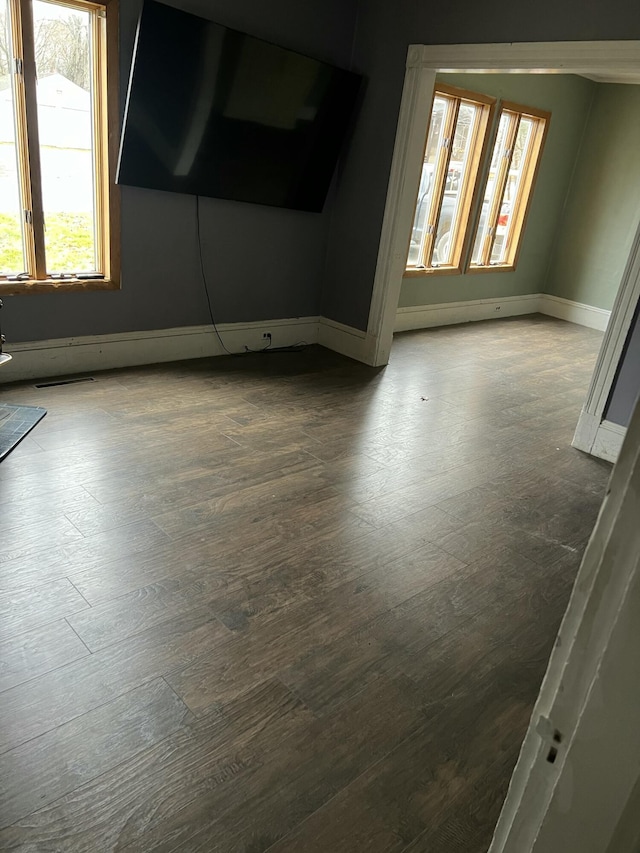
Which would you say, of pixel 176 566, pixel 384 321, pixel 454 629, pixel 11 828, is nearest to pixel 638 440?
pixel 11 828

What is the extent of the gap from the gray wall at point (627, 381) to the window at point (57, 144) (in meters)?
3.09

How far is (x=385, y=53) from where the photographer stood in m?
4.27

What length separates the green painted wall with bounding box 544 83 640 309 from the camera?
6680 mm

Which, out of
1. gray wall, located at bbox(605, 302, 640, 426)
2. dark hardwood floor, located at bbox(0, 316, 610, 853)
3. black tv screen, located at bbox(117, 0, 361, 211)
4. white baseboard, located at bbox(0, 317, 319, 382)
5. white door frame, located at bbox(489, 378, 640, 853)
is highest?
black tv screen, located at bbox(117, 0, 361, 211)

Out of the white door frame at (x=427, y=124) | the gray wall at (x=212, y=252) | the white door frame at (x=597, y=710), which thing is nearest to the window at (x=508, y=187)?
the white door frame at (x=427, y=124)

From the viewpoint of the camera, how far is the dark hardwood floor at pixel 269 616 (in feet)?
4.81

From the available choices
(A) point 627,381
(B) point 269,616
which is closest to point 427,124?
(A) point 627,381

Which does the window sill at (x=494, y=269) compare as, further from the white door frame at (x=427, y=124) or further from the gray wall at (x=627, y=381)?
the gray wall at (x=627, y=381)

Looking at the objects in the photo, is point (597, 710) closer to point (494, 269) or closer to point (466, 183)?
point (466, 183)

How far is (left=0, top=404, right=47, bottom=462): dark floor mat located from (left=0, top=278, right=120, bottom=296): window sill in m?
0.69

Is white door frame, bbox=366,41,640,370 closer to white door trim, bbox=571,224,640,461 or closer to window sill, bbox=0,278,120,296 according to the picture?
white door trim, bbox=571,224,640,461

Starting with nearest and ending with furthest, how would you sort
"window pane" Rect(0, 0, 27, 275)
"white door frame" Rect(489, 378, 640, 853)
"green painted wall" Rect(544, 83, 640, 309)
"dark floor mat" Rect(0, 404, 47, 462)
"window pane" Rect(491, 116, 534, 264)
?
"white door frame" Rect(489, 378, 640, 853) → "dark floor mat" Rect(0, 404, 47, 462) → "window pane" Rect(0, 0, 27, 275) → "window pane" Rect(491, 116, 534, 264) → "green painted wall" Rect(544, 83, 640, 309)

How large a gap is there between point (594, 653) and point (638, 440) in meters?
0.18

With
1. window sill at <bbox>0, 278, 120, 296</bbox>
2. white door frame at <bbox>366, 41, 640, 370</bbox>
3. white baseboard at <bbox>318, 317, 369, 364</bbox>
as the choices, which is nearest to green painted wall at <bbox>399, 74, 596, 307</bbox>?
white baseboard at <bbox>318, 317, 369, 364</bbox>
